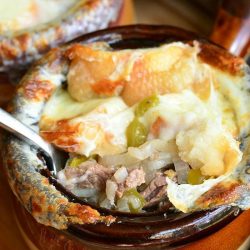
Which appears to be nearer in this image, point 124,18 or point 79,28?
point 79,28

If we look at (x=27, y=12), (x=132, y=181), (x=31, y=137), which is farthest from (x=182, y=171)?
(x=27, y=12)

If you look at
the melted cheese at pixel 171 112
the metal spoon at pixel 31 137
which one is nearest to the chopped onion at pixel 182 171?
the melted cheese at pixel 171 112

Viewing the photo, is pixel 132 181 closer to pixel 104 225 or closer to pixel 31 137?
pixel 104 225

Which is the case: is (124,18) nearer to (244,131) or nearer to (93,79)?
(93,79)

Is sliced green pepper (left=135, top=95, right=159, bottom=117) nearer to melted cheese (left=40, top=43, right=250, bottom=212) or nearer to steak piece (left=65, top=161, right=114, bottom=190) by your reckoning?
melted cheese (left=40, top=43, right=250, bottom=212)

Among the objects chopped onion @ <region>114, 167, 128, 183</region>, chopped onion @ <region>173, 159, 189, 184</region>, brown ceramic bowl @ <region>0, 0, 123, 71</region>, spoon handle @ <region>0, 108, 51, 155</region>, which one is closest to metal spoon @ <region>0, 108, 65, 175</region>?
spoon handle @ <region>0, 108, 51, 155</region>

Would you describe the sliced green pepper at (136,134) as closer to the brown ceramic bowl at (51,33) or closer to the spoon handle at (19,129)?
the spoon handle at (19,129)

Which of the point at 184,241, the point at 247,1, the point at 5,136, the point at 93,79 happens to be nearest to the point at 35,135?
the point at 5,136
